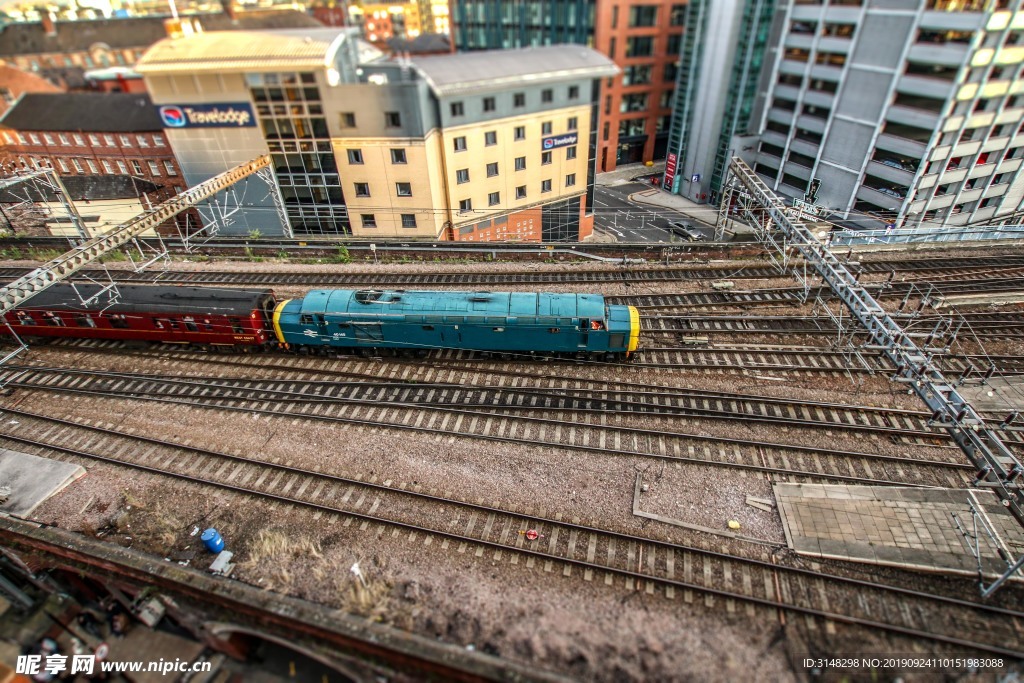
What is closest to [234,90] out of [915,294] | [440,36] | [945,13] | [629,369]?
[629,369]

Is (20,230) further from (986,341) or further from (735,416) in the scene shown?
(986,341)

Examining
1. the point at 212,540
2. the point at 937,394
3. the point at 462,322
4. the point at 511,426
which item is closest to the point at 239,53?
the point at 462,322

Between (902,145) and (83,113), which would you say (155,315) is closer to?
(83,113)

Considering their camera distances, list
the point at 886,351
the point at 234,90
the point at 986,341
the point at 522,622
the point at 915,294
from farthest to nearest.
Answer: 1. the point at 234,90
2. the point at 915,294
3. the point at 986,341
4. the point at 886,351
5. the point at 522,622

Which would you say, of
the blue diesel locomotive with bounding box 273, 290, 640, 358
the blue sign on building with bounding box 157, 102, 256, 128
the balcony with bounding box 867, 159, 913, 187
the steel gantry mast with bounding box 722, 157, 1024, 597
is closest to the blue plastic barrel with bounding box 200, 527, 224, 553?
the blue diesel locomotive with bounding box 273, 290, 640, 358

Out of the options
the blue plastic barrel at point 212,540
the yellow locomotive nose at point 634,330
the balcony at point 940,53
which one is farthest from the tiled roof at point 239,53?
the balcony at point 940,53
